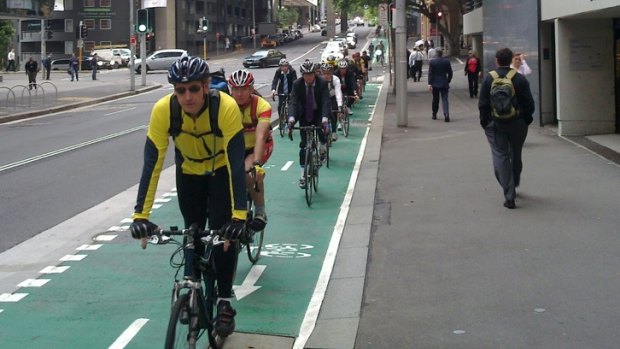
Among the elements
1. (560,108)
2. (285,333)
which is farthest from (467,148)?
(285,333)

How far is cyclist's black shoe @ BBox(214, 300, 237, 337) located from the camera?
5.78m

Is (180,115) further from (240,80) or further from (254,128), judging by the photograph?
(254,128)

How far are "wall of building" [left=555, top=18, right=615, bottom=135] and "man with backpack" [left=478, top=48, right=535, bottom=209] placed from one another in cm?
734

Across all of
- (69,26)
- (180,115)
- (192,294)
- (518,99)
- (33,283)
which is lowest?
(33,283)

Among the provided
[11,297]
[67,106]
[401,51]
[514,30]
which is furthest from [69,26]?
[11,297]

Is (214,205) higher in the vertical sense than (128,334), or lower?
higher

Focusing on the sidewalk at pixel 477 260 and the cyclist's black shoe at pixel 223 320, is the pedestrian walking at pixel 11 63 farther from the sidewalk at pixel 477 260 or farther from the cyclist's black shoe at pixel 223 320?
the cyclist's black shoe at pixel 223 320

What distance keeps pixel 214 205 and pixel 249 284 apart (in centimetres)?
254

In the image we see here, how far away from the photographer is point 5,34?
74.2 meters

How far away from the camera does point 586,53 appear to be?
17.9m

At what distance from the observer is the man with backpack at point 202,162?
547 cm

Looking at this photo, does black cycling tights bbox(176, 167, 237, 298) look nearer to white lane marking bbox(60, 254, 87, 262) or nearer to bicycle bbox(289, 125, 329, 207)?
white lane marking bbox(60, 254, 87, 262)

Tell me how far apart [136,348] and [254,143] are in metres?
3.08

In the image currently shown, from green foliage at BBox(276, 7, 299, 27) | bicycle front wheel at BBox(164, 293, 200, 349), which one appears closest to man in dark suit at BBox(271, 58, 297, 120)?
bicycle front wheel at BBox(164, 293, 200, 349)
